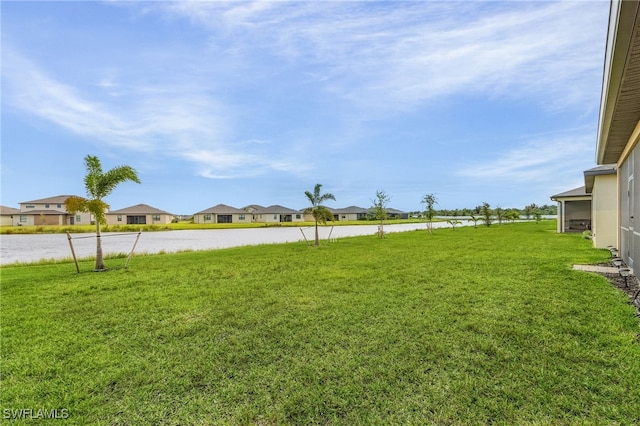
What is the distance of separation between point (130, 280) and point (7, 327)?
11.9 ft

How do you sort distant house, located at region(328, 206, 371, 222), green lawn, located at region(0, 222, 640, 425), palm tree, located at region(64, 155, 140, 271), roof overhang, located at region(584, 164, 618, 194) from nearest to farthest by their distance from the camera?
green lawn, located at region(0, 222, 640, 425), palm tree, located at region(64, 155, 140, 271), roof overhang, located at region(584, 164, 618, 194), distant house, located at region(328, 206, 371, 222)

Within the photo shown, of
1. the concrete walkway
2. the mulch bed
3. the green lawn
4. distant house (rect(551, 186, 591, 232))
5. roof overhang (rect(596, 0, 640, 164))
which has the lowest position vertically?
the green lawn

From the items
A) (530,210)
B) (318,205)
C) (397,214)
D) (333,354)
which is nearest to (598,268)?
(333,354)

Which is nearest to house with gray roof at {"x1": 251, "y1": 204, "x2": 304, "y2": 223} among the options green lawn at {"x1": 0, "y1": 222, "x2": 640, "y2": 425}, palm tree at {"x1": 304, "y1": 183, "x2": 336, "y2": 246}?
palm tree at {"x1": 304, "y1": 183, "x2": 336, "y2": 246}

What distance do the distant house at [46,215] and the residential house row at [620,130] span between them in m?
59.9

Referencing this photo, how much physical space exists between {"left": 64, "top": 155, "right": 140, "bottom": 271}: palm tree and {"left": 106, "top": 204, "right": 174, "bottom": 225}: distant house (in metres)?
52.5

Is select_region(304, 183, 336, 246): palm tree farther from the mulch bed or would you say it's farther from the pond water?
the mulch bed

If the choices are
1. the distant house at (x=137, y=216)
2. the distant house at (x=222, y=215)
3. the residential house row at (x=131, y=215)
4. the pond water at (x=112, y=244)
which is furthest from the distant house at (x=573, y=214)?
the distant house at (x=137, y=216)

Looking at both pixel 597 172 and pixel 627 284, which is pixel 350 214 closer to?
pixel 597 172

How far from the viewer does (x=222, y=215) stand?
6531 centimetres

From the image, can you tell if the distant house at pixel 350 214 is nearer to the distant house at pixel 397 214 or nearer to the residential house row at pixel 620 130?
the distant house at pixel 397 214

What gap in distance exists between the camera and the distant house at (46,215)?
49.3 meters

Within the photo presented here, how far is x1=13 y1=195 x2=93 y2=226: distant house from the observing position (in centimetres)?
4931

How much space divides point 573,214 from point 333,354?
92.9 feet
